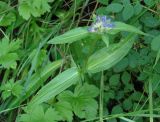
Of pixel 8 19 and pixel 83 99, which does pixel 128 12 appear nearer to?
pixel 83 99

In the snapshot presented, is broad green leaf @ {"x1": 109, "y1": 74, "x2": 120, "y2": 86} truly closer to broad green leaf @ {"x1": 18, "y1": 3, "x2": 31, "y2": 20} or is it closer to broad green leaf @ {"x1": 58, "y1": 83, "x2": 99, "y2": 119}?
broad green leaf @ {"x1": 58, "y1": 83, "x2": 99, "y2": 119}

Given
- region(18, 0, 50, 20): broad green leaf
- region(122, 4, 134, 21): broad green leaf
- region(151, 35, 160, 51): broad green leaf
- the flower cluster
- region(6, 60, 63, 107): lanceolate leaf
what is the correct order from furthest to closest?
1. region(18, 0, 50, 20): broad green leaf
2. region(6, 60, 63, 107): lanceolate leaf
3. region(122, 4, 134, 21): broad green leaf
4. region(151, 35, 160, 51): broad green leaf
5. the flower cluster

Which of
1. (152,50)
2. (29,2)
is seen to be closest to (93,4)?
(29,2)

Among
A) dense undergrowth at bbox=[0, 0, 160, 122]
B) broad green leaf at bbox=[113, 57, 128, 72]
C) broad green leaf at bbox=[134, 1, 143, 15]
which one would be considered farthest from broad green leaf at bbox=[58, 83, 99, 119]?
broad green leaf at bbox=[134, 1, 143, 15]

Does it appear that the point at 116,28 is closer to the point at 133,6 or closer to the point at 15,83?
the point at 133,6

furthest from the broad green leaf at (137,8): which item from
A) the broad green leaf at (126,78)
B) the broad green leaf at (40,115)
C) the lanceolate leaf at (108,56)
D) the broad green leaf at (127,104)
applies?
the broad green leaf at (40,115)

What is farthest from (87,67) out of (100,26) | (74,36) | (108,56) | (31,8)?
(31,8)
